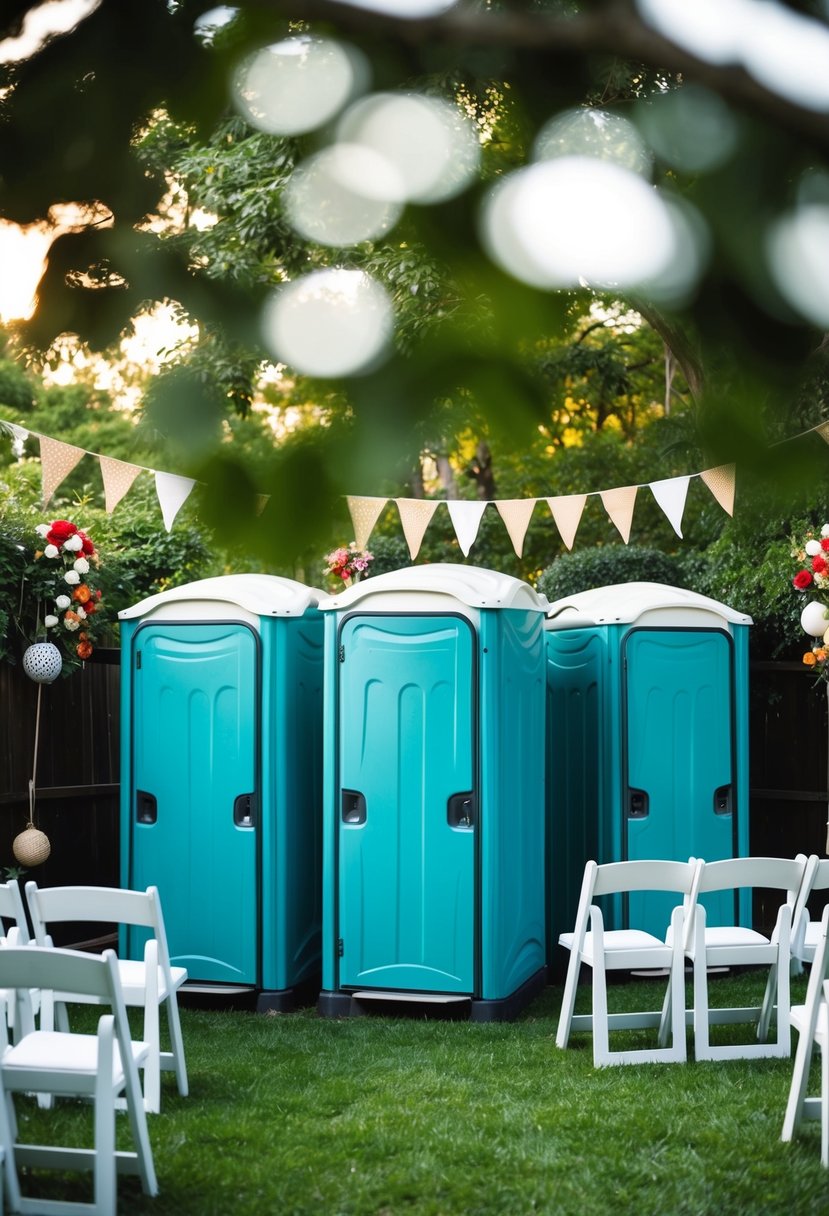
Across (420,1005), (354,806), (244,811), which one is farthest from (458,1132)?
(244,811)

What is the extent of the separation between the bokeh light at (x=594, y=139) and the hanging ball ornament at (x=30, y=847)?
5.38 metres

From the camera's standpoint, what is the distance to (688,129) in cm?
101

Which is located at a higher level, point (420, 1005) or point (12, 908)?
point (12, 908)

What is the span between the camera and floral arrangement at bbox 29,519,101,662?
5.96m

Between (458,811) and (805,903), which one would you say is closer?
(805,903)

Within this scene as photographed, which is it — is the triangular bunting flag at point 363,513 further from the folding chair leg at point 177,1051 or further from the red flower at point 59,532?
the red flower at point 59,532

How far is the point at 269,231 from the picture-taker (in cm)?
107

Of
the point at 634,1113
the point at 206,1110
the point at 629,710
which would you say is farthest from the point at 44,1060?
the point at 629,710

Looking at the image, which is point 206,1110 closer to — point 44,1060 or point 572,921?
point 44,1060

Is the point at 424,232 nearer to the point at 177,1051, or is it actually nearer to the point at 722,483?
the point at 722,483

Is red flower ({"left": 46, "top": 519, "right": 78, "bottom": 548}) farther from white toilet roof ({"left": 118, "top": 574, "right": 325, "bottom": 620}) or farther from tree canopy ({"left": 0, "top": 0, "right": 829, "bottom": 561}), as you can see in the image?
tree canopy ({"left": 0, "top": 0, "right": 829, "bottom": 561})

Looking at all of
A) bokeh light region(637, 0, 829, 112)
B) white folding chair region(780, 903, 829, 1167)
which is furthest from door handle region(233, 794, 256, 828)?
bokeh light region(637, 0, 829, 112)

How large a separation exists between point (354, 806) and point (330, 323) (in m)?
4.80

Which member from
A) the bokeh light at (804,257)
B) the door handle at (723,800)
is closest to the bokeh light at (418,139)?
the bokeh light at (804,257)
